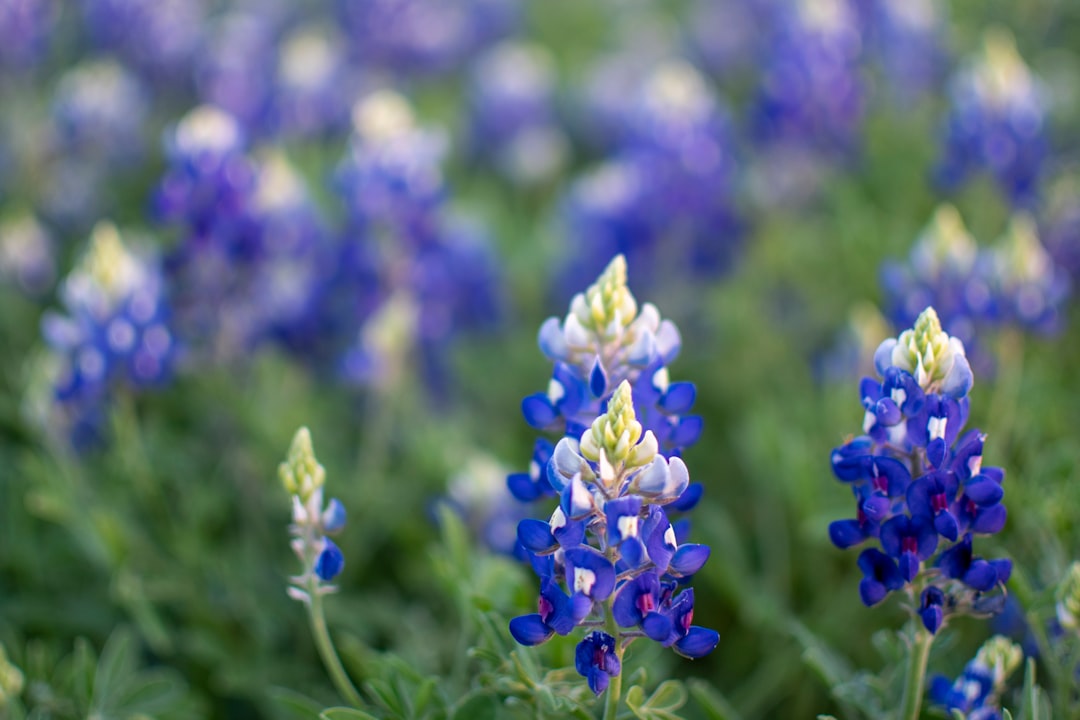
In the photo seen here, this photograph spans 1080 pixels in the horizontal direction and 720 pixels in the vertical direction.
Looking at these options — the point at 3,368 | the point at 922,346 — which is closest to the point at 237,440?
the point at 3,368

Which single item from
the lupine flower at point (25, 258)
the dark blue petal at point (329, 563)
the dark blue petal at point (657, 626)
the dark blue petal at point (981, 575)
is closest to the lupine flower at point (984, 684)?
the dark blue petal at point (981, 575)

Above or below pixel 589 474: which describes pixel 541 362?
above

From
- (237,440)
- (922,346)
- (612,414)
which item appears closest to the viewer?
(612,414)

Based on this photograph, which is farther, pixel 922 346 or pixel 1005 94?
pixel 1005 94

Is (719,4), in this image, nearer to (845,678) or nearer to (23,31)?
(23,31)

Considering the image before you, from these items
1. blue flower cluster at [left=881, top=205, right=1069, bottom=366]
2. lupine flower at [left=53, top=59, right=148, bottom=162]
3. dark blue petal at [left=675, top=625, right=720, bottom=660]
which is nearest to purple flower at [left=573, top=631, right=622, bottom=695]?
dark blue petal at [left=675, top=625, right=720, bottom=660]

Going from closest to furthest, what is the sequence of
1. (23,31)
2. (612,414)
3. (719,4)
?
(612,414) < (23,31) < (719,4)

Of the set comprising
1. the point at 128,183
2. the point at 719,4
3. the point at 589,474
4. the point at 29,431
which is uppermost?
the point at 719,4

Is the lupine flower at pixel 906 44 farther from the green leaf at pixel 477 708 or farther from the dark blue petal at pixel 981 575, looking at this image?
the green leaf at pixel 477 708
